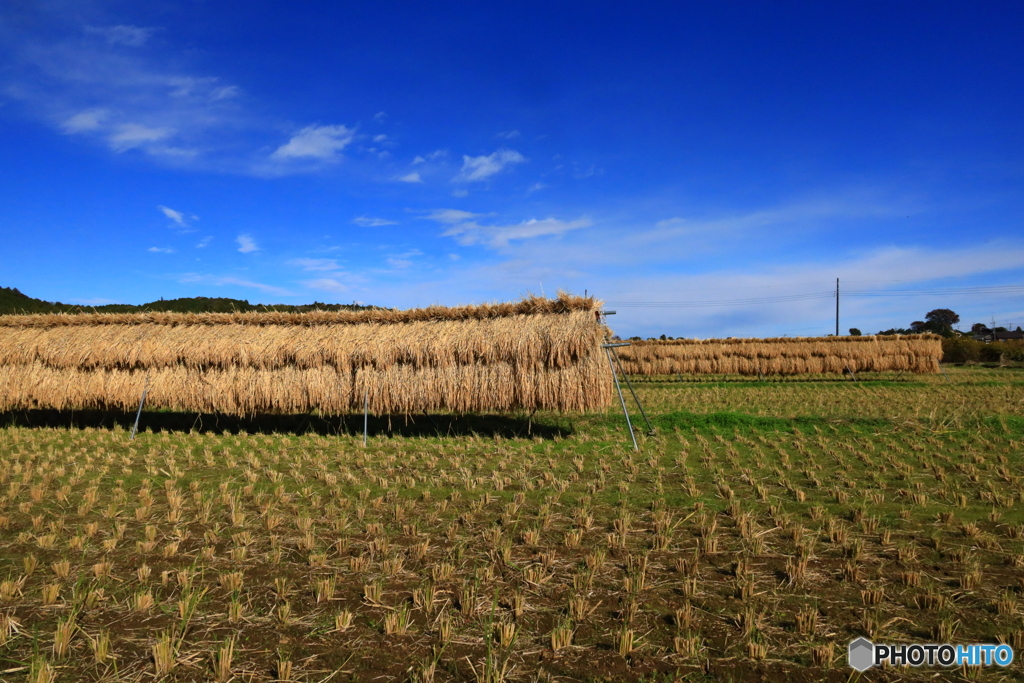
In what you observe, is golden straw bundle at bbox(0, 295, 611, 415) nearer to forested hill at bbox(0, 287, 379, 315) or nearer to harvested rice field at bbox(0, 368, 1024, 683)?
harvested rice field at bbox(0, 368, 1024, 683)

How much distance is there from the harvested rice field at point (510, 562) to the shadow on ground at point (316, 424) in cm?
295

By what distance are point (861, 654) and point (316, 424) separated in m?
15.0

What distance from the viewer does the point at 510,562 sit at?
5.42 m

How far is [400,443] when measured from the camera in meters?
12.8

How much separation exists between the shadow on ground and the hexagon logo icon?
947cm

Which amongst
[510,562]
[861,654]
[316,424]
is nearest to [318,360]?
[316,424]

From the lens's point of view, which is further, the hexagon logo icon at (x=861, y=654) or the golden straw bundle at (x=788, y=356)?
the golden straw bundle at (x=788, y=356)

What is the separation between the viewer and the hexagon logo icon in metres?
3.75

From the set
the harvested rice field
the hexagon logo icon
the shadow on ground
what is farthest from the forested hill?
the hexagon logo icon

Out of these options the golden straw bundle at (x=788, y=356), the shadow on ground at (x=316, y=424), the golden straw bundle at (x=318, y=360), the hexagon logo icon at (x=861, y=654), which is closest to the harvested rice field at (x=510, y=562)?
the hexagon logo icon at (x=861, y=654)

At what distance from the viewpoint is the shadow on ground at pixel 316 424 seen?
14.4 m

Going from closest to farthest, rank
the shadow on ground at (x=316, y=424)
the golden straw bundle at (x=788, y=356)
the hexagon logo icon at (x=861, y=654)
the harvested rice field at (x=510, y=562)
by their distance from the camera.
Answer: the hexagon logo icon at (x=861, y=654)
the harvested rice field at (x=510, y=562)
the shadow on ground at (x=316, y=424)
the golden straw bundle at (x=788, y=356)

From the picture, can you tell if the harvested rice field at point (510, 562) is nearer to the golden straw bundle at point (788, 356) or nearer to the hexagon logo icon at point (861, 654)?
the hexagon logo icon at point (861, 654)

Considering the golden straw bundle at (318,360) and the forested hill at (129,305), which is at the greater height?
the forested hill at (129,305)
